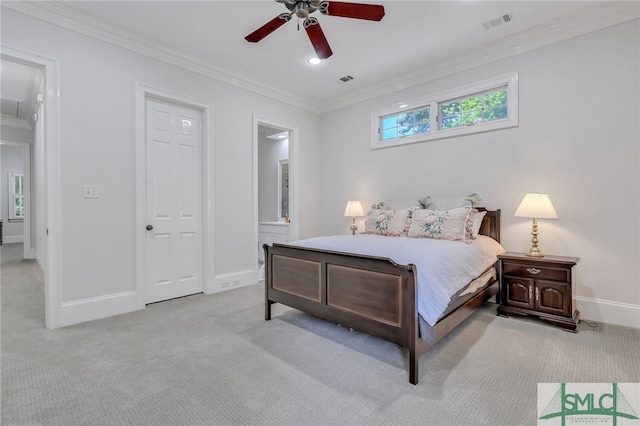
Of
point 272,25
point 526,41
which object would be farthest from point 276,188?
point 526,41

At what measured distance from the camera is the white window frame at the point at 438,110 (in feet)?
10.9

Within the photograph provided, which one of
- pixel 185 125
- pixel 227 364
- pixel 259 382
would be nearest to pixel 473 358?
pixel 259 382

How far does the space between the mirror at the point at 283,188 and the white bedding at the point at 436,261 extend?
134 inches

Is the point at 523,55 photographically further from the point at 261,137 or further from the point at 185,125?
the point at 261,137

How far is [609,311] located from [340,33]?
12.1 feet

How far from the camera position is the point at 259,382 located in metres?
1.86

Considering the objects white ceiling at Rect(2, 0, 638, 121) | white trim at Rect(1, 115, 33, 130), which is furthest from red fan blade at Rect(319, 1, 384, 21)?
white trim at Rect(1, 115, 33, 130)

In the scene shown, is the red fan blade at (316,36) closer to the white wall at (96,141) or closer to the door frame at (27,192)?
the white wall at (96,141)

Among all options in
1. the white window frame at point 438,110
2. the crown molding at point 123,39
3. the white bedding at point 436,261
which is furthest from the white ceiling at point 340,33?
the white bedding at point 436,261

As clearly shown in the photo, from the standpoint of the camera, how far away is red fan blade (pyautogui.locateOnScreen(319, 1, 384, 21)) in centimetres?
204

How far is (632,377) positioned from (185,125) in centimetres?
453

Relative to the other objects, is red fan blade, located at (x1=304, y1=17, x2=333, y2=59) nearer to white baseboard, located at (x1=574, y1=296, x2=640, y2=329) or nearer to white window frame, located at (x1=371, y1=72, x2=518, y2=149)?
white window frame, located at (x1=371, y1=72, x2=518, y2=149)

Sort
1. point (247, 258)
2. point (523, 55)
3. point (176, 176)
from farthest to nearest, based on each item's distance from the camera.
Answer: point (247, 258) → point (176, 176) → point (523, 55)

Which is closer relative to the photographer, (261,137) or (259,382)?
(259,382)
